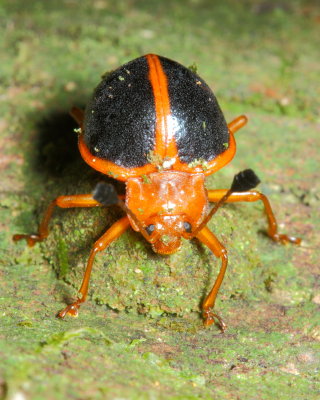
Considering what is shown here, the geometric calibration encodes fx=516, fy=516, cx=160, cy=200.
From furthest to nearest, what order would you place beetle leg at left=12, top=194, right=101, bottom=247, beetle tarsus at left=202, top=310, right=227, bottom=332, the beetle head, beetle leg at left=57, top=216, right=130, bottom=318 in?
beetle leg at left=12, top=194, right=101, bottom=247
beetle tarsus at left=202, top=310, right=227, bottom=332
beetle leg at left=57, top=216, right=130, bottom=318
the beetle head

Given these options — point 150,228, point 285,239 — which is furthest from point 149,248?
point 285,239

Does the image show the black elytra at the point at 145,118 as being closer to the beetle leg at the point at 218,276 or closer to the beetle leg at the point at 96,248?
the beetle leg at the point at 96,248

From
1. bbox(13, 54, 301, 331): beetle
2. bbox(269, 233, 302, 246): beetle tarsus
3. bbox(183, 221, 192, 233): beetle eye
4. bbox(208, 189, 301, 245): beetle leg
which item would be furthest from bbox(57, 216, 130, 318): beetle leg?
bbox(269, 233, 302, 246): beetle tarsus

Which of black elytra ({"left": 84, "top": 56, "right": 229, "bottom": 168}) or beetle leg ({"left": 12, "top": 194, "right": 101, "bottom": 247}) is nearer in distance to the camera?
black elytra ({"left": 84, "top": 56, "right": 229, "bottom": 168})

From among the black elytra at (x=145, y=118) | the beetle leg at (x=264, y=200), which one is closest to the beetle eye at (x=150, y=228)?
the black elytra at (x=145, y=118)

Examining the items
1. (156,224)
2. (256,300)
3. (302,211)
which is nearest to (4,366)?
(156,224)

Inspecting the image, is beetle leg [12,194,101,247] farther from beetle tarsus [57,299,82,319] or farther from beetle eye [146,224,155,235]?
beetle tarsus [57,299,82,319]
